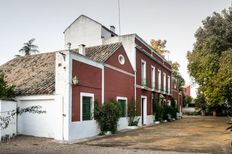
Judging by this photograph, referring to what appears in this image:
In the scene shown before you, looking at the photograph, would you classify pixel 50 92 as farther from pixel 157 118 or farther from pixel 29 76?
pixel 157 118

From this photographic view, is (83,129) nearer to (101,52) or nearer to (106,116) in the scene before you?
(106,116)

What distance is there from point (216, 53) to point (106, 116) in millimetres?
10783

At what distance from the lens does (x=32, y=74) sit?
19203 mm

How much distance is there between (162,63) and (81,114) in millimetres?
19700

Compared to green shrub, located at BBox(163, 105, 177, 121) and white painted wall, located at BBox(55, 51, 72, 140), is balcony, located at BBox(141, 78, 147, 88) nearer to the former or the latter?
green shrub, located at BBox(163, 105, 177, 121)

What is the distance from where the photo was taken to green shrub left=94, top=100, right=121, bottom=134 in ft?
57.1

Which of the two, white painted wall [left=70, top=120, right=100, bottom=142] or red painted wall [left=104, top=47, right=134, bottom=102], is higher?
red painted wall [left=104, top=47, right=134, bottom=102]

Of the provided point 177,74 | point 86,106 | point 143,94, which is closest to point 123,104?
point 143,94

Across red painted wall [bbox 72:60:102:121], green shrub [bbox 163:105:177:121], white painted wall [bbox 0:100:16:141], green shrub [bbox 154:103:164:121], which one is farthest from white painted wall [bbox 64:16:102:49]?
white painted wall [bbox 0:100:16:141]

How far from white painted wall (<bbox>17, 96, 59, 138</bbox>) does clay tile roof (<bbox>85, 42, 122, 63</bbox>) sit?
4666 millimetres

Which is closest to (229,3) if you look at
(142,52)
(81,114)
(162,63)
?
(142,52)

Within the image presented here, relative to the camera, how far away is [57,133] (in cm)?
1469

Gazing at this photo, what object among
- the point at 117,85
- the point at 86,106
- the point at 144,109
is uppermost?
the point at 117,85

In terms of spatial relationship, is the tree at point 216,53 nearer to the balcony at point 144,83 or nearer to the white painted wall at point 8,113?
the balcony at point 144,83
